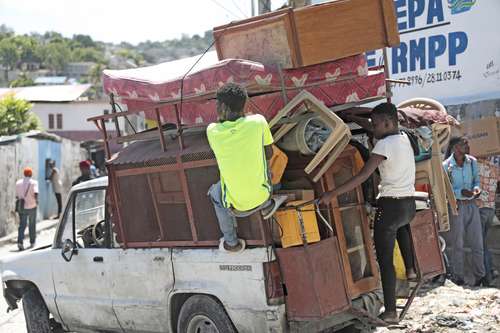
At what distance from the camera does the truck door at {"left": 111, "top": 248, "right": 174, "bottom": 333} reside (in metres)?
5.38

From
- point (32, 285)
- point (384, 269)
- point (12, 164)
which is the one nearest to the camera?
point (384, 269)

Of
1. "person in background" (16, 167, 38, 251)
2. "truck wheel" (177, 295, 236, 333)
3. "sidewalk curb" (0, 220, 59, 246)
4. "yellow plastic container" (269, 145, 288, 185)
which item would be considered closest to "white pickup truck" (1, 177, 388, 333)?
"truck wheel" (177, 295, 236, 333)

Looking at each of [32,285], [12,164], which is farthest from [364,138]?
[12,164]

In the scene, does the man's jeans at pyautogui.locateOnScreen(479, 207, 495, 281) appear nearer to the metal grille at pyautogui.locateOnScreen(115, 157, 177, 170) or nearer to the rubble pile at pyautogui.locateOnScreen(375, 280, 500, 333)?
the rubble pile at pyautogui.locateOnScreen(375, 280, 500, 333)

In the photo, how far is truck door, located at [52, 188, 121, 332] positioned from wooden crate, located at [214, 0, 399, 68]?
2435 millimetres

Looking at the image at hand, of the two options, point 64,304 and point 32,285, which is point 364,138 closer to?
point 64,304

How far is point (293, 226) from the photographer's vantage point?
454cm

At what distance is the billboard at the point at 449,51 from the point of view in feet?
29.1

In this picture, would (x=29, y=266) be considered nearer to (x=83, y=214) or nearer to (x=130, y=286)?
(x=83, y=214)

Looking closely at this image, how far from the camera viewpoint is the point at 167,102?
205 inches

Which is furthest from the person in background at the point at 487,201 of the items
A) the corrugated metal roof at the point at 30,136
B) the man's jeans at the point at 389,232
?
the corrugated metal roof at the point at 30,136

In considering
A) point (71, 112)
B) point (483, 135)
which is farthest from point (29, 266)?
point (71, 112)

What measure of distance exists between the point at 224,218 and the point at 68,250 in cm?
223

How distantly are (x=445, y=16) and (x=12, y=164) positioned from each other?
1305 cm
